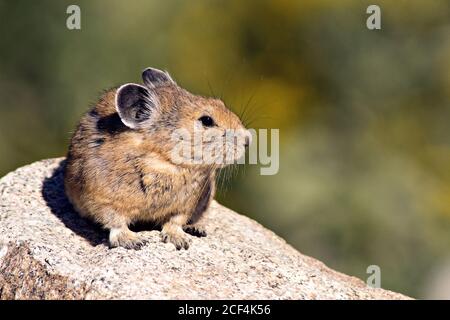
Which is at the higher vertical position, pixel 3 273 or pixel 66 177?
pixel 66 177

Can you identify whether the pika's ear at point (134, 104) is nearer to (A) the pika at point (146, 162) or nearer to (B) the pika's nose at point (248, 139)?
(A) the pika at point (146, 162)

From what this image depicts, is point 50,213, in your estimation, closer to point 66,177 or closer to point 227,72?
point 66,177

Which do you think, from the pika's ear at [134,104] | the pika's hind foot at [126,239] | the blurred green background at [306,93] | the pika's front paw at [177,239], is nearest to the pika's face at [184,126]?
the pika's ear at [134,104]

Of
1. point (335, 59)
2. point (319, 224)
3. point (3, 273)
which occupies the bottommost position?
point (319, 224)

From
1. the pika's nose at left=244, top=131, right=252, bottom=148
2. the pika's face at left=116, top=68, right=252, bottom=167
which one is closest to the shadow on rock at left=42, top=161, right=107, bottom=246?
the pika's face at left=116, top=68, right=252, bottom=167

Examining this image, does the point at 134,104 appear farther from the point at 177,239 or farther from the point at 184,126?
the point at 177,239
